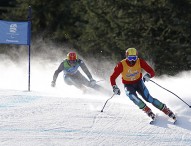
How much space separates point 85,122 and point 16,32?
15.0ft

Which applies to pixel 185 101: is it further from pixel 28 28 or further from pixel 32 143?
pixel 28 28

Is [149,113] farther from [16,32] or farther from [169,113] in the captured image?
[16,32]

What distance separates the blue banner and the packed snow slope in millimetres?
1466

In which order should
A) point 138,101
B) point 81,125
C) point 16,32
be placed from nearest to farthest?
point 81,125 < point 138,101 < point 16,32

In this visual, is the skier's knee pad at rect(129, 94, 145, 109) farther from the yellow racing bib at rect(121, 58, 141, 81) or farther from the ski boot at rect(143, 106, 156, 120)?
the yellow racing bib at rect(121, 58, 141, 81)

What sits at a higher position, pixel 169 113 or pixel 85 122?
pixel 169 113

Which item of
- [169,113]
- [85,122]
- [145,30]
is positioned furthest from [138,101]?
[145,30]

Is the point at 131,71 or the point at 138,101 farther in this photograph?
the point at 131,71

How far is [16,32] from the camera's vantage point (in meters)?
11.6

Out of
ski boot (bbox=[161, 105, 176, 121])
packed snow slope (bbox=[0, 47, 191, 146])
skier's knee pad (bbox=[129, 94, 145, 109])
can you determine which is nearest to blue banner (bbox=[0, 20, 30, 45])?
packed snow slope (bbox=[0, 47, 191, 146])

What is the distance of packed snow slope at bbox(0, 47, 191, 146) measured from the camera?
6949 mm

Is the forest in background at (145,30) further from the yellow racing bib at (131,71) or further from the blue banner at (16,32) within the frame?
the yellow racing bib at (131,71)

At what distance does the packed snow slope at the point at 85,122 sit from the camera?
22.8 ft

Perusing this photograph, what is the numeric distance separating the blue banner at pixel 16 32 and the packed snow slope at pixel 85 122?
4.81 feet
